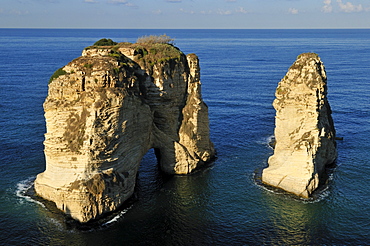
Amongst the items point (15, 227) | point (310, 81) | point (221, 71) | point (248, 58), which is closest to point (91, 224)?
point (15, 227)

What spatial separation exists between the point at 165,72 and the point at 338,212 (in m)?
28.7

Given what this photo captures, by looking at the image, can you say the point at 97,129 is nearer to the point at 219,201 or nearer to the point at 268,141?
the point at 219,201

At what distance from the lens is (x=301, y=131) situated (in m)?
50.0

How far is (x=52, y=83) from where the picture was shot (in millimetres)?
43812

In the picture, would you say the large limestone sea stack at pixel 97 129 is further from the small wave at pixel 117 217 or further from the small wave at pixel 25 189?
the small wave at pixel 25 189

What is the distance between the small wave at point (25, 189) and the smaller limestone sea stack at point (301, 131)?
1214 inches

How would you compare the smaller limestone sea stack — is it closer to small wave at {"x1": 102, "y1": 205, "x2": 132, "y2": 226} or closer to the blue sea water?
the blue sea water

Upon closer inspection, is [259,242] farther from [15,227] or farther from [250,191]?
[15,227]

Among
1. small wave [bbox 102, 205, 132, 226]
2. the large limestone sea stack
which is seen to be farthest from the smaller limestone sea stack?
small wave [bbox 102, 205, 132, 226]

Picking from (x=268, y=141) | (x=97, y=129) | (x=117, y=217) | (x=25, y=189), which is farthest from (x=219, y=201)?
(x=25, y=189)

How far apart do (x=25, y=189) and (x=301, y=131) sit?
37730mm

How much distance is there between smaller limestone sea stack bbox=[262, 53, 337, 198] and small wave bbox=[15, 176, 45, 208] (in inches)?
1214

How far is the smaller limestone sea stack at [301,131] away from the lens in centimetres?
4753

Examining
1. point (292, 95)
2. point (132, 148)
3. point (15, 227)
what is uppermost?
point (292, 95)
